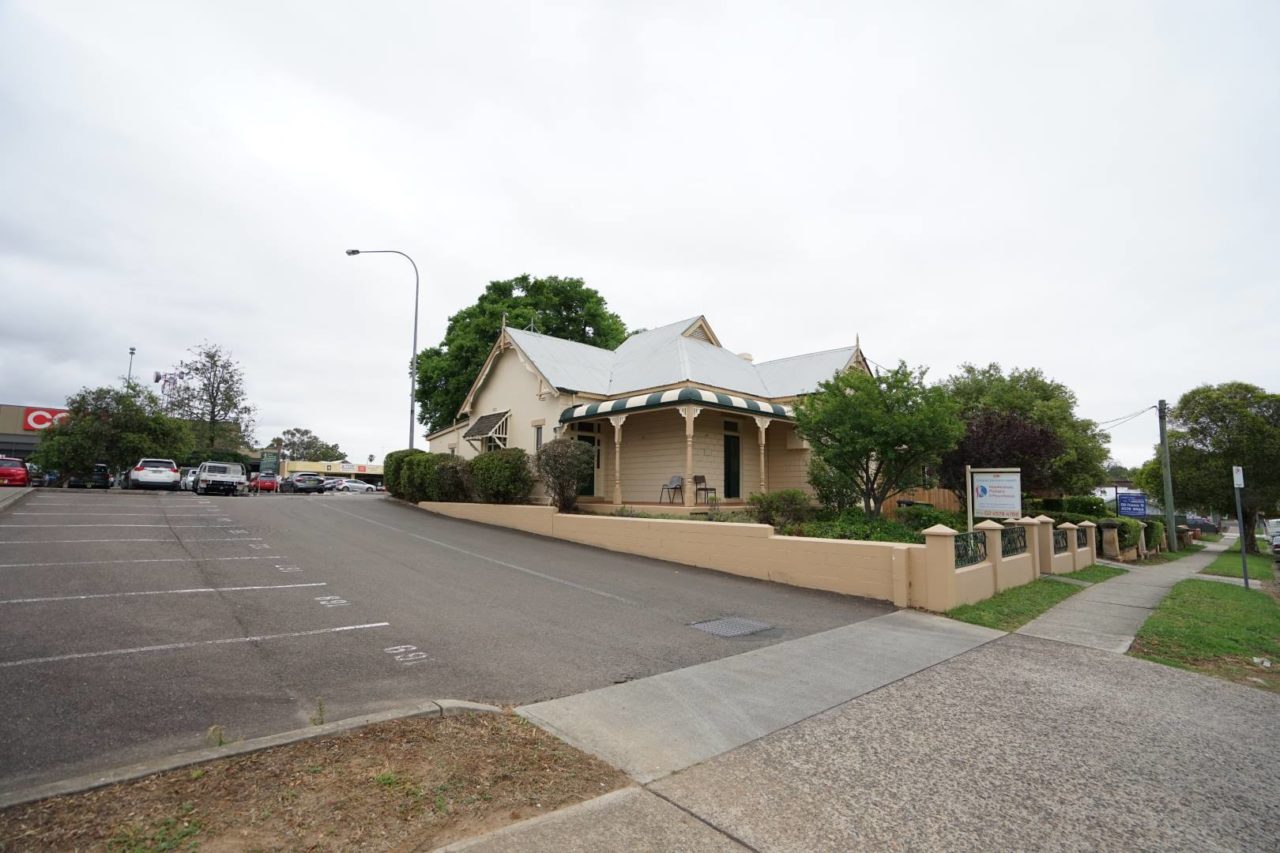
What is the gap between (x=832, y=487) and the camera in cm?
1554

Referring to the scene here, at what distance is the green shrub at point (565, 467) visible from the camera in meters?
17.3

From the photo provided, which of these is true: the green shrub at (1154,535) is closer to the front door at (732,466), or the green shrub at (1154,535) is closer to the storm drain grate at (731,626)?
the front door at (732,466)

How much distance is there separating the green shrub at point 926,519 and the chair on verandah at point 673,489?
19.9ft

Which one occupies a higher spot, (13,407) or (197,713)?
(13,407)

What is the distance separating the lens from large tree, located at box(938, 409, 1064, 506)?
20.8 metres

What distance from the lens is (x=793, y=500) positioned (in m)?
14.7

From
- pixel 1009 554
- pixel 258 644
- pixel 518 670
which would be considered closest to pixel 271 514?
pixel 258 644

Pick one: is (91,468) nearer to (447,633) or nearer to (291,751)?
(447,633)

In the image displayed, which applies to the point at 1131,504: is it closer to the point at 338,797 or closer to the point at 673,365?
the point at 673,365

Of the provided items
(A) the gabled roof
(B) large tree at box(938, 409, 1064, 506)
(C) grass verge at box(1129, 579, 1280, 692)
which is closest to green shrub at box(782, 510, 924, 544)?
(C) grass verge at box(1129, 579, 1280, 692)

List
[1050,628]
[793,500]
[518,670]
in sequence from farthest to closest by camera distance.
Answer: [793,500]
[1050,628]
[518,670]

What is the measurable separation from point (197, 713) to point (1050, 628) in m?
10.1

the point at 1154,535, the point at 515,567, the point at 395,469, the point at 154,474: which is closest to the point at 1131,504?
the point at 1154,535

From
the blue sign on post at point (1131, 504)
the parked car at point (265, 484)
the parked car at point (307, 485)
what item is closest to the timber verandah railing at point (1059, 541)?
the blue sign on post at point (1131, 504)
